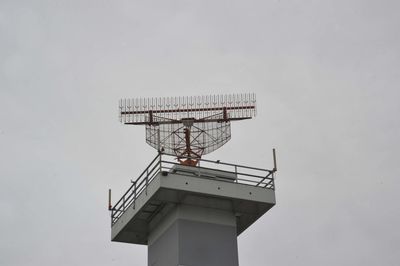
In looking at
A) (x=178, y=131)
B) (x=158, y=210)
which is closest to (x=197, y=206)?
(x=158, y=210)

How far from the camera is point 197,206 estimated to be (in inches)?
1815

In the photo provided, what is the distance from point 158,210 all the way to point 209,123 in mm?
6064

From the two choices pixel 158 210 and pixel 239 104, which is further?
pixel 239 104

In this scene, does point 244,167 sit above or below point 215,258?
above

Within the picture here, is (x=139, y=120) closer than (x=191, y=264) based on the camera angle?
No

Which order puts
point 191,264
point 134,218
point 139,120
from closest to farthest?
point 191,264
point 134,218
point 139,120

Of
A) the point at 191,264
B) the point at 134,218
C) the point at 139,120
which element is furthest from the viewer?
the point at 139,120

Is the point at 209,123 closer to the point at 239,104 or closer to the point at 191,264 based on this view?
the point at 239,104

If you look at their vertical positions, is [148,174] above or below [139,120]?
below

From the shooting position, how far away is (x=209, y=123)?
50.1m

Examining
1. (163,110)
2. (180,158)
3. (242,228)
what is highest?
(163,110)

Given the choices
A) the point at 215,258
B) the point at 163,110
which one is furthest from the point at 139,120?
the point at 215,258

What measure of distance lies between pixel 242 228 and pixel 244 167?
355 centimetres

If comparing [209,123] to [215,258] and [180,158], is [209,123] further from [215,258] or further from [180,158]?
[215,258]
